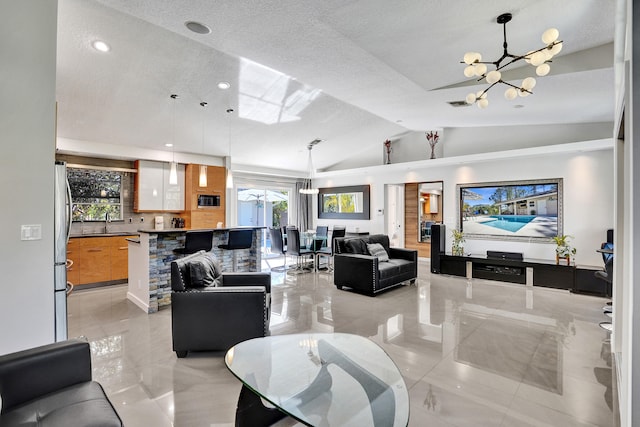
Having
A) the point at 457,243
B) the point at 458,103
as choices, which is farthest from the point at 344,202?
the point at 458,103

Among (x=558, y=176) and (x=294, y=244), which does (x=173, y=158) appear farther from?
(x=558, y=176)

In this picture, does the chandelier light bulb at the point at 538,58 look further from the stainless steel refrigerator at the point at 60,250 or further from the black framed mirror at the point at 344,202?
the black framed mirror at the point at 344,202

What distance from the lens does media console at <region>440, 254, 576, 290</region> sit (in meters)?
5.45

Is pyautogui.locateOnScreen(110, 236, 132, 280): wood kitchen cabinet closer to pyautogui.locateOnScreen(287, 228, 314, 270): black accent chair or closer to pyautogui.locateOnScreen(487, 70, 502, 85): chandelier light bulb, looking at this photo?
pyautogui.locateOnScreen(287, 228, 314, 270): black accent chair

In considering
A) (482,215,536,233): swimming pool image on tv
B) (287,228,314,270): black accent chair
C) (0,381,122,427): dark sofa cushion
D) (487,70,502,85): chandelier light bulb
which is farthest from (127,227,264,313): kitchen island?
(482,215,536,233): swimming pool image on tv

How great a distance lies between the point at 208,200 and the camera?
6910 millimetres

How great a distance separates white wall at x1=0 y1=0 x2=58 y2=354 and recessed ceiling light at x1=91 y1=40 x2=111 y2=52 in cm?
112

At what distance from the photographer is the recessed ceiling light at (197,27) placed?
9.12 ft

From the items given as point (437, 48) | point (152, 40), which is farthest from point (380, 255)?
point (152, 40)

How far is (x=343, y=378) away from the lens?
6.23ft

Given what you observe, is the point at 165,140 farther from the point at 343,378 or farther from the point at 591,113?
the point at 591,113

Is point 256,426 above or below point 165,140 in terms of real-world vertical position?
below

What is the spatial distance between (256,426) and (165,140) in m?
5.51

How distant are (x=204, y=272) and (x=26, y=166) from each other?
5.32 feet
